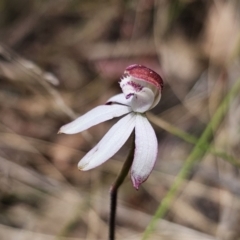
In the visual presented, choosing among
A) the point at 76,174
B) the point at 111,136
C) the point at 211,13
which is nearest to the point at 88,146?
the point at 76,174

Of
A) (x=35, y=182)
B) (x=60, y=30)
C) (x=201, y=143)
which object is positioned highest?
(x=60, y=30)

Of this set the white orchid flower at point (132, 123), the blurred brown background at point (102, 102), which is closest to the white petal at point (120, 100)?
the white orchid flower at point (132, 123)

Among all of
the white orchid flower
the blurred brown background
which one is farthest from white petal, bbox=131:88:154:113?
the blurred brown background

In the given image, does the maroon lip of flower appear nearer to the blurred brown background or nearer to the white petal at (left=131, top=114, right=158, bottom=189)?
the white petal at (left=131, top=114, right=158, bottom=189)

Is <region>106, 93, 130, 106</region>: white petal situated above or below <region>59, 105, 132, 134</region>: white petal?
above

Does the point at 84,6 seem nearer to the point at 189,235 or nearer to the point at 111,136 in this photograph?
the point at 189,235

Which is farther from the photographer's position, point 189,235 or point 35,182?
point 35,182
